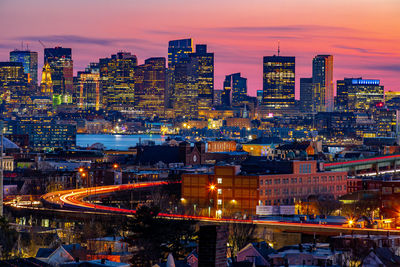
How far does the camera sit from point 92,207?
54.3 meters

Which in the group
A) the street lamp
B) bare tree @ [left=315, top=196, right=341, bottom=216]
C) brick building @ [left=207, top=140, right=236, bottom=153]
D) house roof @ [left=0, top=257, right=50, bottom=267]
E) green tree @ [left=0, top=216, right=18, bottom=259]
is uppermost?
brick building @ [left=207, top=140, right=236, bottom=153]

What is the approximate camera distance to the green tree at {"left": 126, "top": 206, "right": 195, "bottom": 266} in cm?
2905

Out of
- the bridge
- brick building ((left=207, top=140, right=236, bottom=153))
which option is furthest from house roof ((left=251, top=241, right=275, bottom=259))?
brick building ((left=207, top=140, right=236, bottom=153))

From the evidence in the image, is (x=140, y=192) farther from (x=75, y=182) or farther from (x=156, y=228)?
(x=156, y=228)

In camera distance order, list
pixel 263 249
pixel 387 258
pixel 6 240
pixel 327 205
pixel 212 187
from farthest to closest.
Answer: pixel 212 187 < pixel 327 205 < pixel 6 240 < pixel 263 249 < pixel 387 258

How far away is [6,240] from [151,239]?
656cm

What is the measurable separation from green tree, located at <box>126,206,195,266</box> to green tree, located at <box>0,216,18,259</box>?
4.09m

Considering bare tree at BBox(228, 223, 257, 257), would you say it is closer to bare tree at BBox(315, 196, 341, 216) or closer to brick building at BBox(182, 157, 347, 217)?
brick building at BBox(182, 157, 347, 217)

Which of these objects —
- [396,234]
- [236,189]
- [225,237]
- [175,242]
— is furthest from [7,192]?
[225,237]

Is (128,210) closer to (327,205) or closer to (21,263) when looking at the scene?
(327,205)

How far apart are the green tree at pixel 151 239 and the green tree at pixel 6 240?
409 cm

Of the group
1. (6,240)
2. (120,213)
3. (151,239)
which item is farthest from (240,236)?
(120,213)

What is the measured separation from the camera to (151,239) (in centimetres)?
3062

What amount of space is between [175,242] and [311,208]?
3088 centimetres
